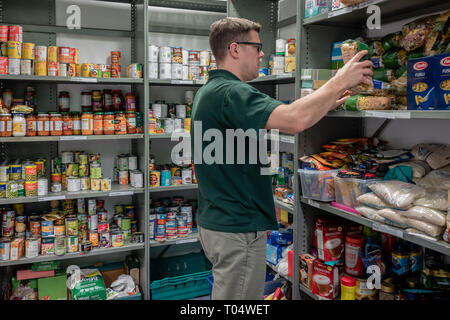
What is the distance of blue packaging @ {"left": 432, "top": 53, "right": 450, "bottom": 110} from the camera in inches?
68.6

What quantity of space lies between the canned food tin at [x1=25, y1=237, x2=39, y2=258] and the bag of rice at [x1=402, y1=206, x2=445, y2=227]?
283 centimetres

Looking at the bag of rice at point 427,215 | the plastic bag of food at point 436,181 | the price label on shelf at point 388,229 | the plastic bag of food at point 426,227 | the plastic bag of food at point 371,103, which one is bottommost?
the price label on shelf at point 388,229

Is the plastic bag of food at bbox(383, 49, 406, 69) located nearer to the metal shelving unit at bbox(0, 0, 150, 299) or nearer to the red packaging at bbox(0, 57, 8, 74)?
the metal shelving unit at bbox(0, 0, 150, 299)

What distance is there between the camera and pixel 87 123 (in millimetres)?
3391

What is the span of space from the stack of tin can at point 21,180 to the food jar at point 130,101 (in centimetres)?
93

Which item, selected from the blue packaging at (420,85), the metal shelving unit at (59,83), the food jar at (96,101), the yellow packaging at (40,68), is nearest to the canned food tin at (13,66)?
the yellow packaging at (40,68)

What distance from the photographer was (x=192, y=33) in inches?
165

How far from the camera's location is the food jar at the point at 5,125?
312cm

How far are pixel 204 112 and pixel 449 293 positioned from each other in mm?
1490

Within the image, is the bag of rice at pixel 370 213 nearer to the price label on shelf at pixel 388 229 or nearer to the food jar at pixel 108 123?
the price label on shelf at pixel 388 229

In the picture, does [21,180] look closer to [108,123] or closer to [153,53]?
[108,123]

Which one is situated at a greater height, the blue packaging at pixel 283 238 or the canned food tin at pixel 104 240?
the blue packaging at pixel 283 238

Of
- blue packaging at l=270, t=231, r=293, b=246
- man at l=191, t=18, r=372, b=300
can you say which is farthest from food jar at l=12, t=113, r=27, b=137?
blue packaging at l=270, t=231, r=293, b=246
